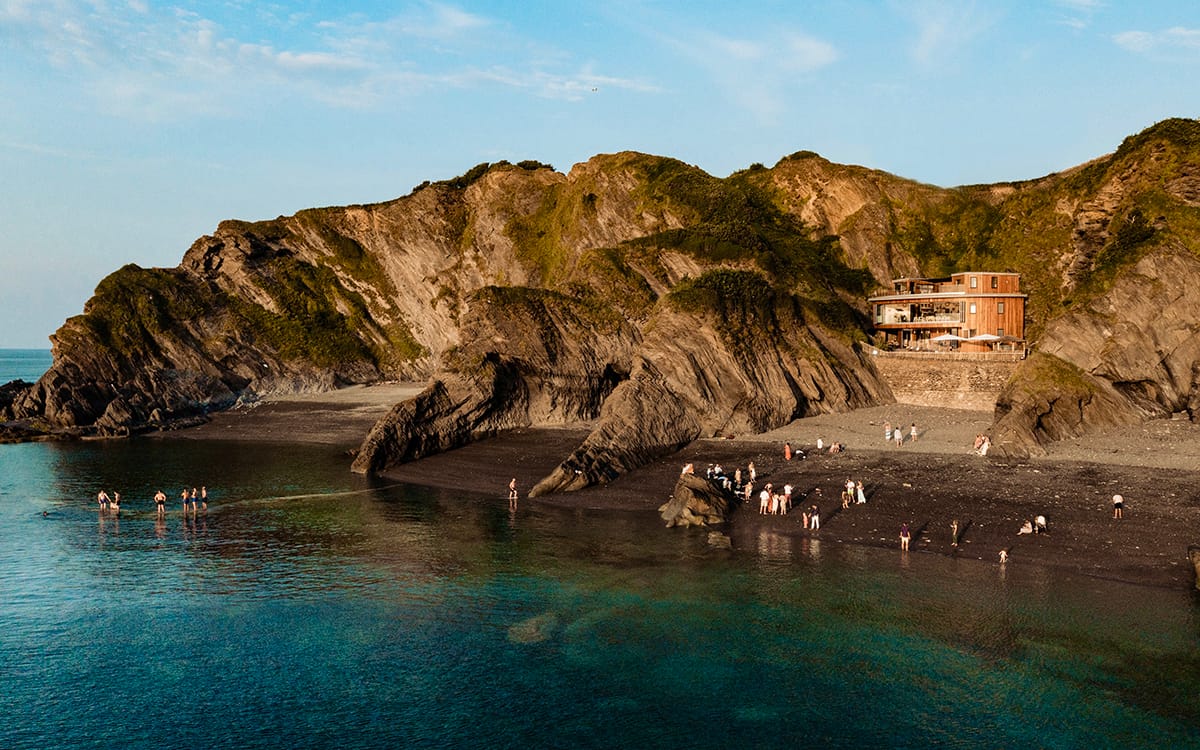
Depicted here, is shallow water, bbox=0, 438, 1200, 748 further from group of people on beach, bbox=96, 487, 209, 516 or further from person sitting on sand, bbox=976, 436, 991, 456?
person sitting on sand, bbox=976, 436, 991, 456

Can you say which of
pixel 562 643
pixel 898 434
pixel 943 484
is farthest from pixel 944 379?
pixel 562 643

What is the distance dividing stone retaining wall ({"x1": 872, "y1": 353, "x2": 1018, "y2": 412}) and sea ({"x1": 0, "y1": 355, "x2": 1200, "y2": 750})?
32653mm

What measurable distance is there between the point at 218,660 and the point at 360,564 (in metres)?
12.0

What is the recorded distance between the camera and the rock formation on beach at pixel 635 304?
66.4m

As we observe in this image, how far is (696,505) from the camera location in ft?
166

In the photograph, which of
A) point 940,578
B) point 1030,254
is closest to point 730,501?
point 940,578

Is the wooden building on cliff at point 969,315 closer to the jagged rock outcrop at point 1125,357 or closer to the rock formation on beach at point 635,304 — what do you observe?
the rock formation on beach at point 635,304

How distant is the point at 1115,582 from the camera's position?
37844mm

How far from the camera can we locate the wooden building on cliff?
7781 centimetres

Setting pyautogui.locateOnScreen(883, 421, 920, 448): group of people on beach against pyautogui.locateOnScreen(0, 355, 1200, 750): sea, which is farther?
pyautogui.locateOnScreen(883, 421, 920, 448): group of people on beach

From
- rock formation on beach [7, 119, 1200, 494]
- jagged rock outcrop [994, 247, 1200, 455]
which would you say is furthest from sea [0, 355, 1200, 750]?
jagged rock outcrop [994, 247, 1200, 455]

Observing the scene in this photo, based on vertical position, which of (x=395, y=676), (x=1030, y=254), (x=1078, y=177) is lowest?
(x=395, y=676)

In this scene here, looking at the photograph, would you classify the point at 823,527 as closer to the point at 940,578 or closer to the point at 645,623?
the point at 940,578

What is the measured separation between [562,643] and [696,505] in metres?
19.0
